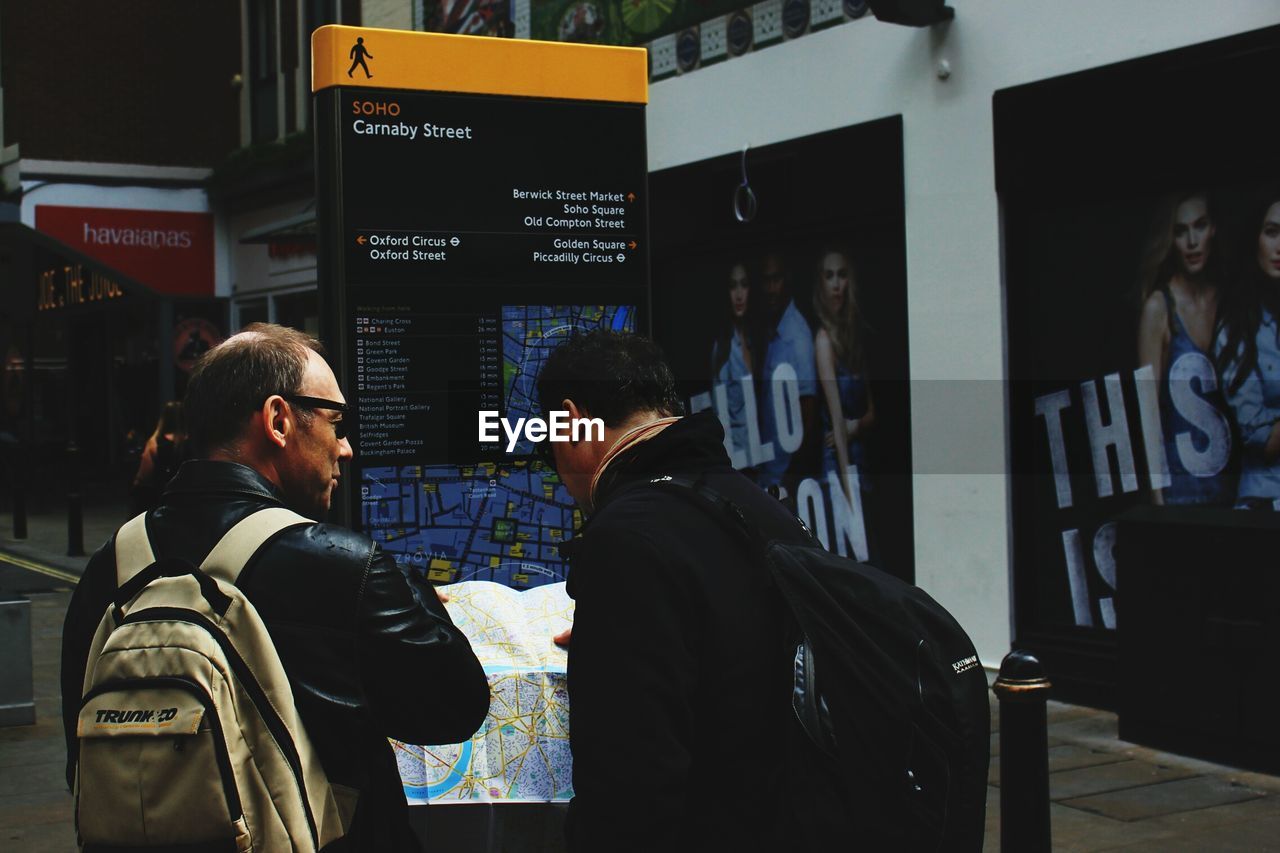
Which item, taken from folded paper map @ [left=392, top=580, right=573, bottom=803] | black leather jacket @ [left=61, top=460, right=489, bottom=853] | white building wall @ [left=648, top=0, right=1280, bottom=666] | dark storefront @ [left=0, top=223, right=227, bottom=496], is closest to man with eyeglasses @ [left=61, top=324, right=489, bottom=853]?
black leather jacket @ [left=61, top=460, right=489, bottom=853]

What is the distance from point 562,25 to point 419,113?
831 cm

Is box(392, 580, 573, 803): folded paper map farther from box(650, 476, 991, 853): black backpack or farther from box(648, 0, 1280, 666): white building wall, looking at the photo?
box(648, 0, 1280, 666): white building wall

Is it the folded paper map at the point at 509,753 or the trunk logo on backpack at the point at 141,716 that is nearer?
the trunk logo on backpack at the point at 141,716

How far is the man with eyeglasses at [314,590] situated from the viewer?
215 cm

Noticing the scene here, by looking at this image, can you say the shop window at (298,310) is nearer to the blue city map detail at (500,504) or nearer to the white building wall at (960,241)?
the white building wall at (960,241)

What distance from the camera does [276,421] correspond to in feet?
7.70

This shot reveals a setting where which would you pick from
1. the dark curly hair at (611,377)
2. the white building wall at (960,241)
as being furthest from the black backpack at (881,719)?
the white building wall at (960,241)

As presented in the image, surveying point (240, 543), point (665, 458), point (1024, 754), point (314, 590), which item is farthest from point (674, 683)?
point (1024, 754)

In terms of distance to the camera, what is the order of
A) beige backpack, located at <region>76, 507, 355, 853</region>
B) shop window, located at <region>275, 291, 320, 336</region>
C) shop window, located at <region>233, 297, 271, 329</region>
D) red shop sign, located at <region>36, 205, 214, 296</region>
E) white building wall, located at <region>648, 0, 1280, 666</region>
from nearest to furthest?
beige backpack, located at <region>76, 507, 355, 853</region>, white building wall, located at <region>648, 0, 1280, 666</region>, shop window, located at <region>275, 291, 320, 336</region>, red shop sign, located at <region>36, 205, 214, 296</region>, shop window, located at <region>233, 297, 271, 329</region>

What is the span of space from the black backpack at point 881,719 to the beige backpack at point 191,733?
70 cm

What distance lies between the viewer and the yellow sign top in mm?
3889

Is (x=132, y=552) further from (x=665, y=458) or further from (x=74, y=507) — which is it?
(x=74, y=507)

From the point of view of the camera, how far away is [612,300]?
14.0 ft

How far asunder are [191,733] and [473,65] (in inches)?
97.3
